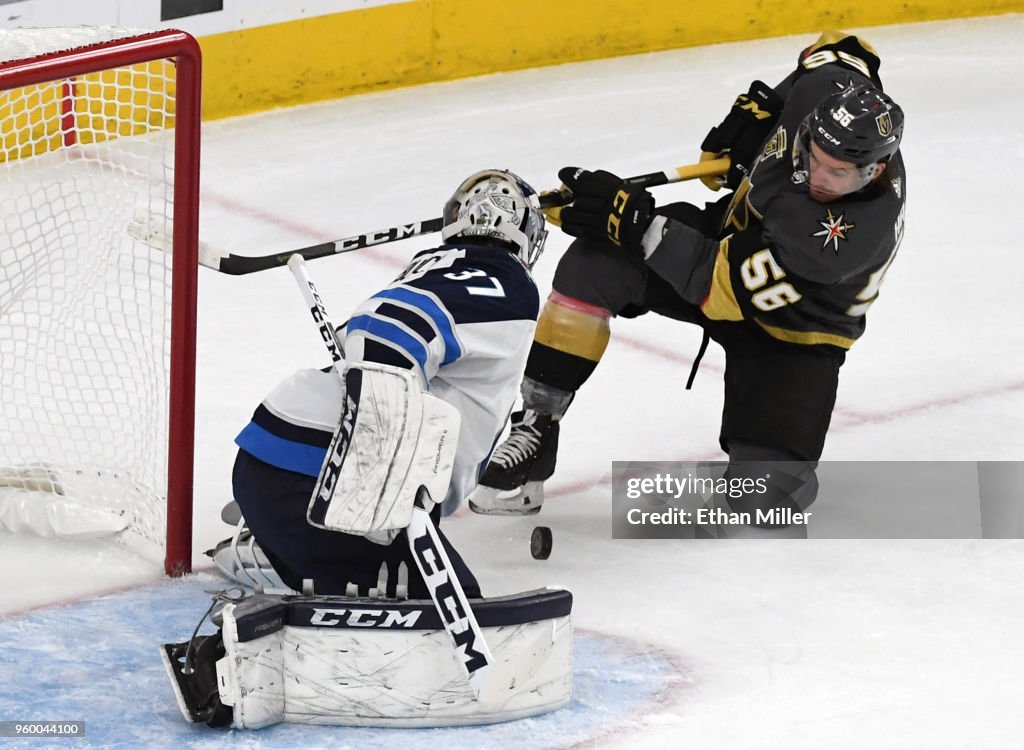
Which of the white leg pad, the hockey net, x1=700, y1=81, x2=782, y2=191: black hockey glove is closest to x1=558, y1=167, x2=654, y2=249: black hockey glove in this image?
x1=700, y1=81, x2=782, y2=191: black hockey glove

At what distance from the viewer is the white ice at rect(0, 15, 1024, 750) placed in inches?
112

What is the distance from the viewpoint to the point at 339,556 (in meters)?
2.74

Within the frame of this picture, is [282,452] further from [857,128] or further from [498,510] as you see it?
[857,128]

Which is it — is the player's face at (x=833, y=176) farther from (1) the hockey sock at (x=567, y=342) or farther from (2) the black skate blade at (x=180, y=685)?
(2) the black skate blade at (x=180, y=685)

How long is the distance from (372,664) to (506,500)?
903 mm

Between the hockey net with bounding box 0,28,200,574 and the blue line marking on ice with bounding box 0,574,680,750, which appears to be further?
the hockey net with bounding box 0,28,200,574

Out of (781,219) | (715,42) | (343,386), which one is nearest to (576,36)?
(715,42)

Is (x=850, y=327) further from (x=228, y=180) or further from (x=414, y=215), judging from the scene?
(x=228, y=180)

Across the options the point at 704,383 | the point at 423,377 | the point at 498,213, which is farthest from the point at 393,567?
the point at 704,383

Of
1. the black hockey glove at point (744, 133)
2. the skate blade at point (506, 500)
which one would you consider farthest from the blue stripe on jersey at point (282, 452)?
the black hockey glove at point (744, 133)

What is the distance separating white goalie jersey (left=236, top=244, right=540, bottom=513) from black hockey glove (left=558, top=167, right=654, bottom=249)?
536mm

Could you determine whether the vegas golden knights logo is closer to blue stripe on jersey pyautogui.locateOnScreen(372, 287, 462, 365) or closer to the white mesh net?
blue stripe on jersey pyautogui.locateOnScreen(372, 287, 462, 365)

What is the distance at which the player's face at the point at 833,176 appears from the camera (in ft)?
10.5

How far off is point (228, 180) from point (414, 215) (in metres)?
0.59
